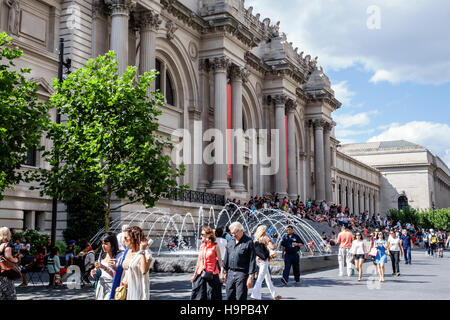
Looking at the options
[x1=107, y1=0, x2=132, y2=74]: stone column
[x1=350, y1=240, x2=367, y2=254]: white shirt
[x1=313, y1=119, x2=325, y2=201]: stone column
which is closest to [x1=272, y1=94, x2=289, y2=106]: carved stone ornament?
[x1=313, y1=119, x2=325, y2=201]: stone column

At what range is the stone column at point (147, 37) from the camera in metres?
28.9

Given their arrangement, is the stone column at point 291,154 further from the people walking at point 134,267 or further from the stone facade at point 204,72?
the people walking at point 134,267

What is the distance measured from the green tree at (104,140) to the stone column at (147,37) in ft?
34.9

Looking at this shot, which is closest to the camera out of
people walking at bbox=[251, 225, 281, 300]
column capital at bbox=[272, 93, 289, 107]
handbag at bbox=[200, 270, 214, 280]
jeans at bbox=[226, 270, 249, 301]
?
handbag at bbox=[200, 270, 214, 280]

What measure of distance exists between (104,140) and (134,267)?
10.6m

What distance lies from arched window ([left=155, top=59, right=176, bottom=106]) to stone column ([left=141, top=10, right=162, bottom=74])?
3906mm

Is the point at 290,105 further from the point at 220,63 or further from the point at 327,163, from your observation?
the point at 220,63

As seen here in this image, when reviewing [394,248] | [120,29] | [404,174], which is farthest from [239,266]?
[404,174]

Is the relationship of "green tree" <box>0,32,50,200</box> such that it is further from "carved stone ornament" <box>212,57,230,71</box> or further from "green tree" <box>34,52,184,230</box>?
"carved stone ornament" <box>212,57,230,71</box>

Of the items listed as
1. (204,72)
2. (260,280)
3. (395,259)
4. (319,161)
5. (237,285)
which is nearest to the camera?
(237,285)

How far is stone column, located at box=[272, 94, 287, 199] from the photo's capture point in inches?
1781

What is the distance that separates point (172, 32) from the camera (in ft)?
109

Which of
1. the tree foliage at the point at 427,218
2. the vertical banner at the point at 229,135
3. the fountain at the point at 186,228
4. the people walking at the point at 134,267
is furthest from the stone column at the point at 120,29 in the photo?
the tree foliage at the point at 427,218

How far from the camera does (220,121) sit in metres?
34.8
